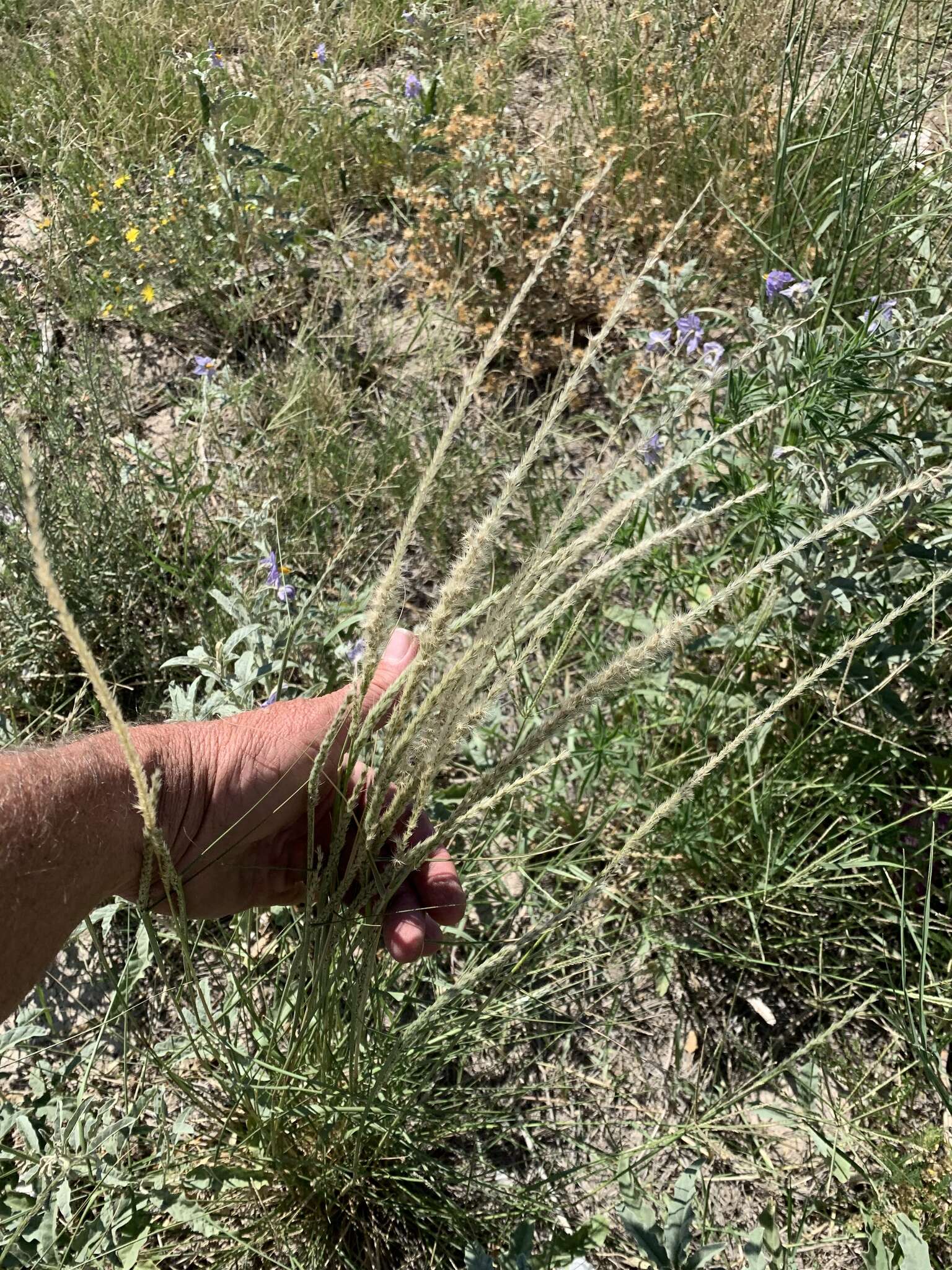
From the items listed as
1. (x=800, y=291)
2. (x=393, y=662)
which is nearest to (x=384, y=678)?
(x=393, y=662)

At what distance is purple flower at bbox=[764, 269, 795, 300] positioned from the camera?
2.01 m

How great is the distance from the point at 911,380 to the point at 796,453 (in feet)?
0.82

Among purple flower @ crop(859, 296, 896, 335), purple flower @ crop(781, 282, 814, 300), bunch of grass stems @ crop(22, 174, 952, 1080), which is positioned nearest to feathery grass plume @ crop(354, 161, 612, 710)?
bunch of grass stems @ crop(22, 174, 952, 1080)

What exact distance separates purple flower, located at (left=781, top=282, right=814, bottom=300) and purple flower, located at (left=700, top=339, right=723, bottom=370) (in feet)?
0.56

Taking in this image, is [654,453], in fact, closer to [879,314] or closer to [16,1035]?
[879,314]

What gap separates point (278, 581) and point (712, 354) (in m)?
1.17

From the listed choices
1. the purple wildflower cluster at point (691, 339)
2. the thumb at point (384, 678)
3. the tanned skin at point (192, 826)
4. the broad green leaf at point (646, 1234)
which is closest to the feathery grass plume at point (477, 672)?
the tanned skin at point (192, 826)

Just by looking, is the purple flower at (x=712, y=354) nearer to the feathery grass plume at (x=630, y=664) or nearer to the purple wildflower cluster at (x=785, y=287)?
the purple wildflower cluster at (x=785, y=287)

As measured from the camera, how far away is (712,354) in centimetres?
230

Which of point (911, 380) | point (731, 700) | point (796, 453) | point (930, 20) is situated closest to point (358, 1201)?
point (731, 700)

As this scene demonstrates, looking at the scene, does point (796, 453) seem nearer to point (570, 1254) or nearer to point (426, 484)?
point (426, 484)

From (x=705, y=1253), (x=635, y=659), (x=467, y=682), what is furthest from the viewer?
(x=705, y=1253)

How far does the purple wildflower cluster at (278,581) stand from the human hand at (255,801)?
1.70 feet

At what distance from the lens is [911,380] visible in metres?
1.87
